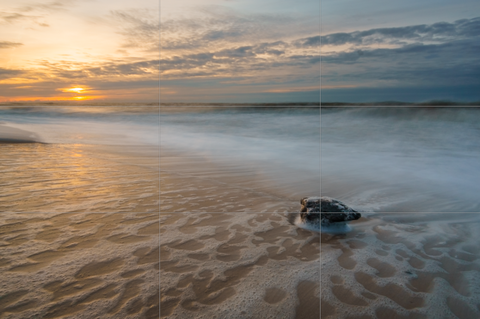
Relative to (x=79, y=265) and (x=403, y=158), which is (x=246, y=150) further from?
(x=79, y=265)

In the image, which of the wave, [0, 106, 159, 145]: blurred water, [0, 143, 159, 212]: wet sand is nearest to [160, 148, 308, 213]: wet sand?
[0, 143, 159, 212]: wet sand

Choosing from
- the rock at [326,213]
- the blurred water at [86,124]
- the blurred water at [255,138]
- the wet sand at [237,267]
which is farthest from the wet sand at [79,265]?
the blurred water at [86,124]

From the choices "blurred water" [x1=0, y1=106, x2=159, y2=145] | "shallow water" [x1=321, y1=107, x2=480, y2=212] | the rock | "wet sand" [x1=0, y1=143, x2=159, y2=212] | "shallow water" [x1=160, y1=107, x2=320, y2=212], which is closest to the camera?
the rock

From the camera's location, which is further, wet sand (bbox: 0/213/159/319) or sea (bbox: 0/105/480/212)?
sea (bbox: 0/105/480/212)

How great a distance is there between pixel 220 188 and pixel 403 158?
124 inches

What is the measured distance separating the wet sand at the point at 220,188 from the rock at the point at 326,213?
0.47 meters

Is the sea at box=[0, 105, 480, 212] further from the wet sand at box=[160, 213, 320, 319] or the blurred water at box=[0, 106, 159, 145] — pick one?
the wet sand at box=[160, 213, 320, 319]

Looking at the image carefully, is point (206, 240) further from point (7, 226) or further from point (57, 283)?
point (7, 226)

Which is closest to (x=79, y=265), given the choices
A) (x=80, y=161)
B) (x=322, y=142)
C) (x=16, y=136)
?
(x=80, y=161)

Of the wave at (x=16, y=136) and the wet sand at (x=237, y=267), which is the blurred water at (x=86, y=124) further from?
the wet sand at (x=237, y=267)

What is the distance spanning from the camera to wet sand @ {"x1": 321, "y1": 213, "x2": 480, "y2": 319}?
185cm

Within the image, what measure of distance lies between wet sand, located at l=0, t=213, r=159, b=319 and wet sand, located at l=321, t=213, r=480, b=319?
1195mm

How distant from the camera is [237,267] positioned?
2.23 m

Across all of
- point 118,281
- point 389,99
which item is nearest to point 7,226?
point 118,281
